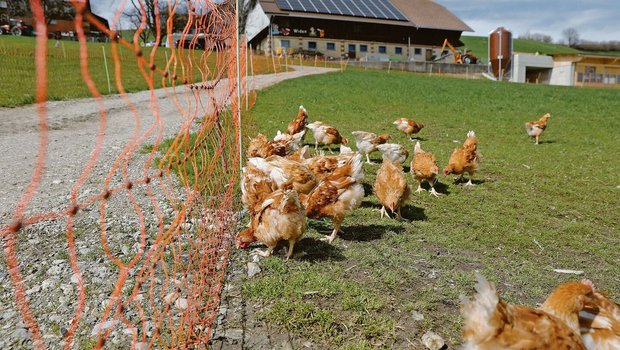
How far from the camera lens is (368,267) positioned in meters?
3.71

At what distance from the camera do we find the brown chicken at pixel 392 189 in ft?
15.7

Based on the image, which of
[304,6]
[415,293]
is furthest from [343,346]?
[304,6]

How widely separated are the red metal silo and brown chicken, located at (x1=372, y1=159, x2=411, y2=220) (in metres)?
41.2

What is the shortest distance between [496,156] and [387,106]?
7.08 metres

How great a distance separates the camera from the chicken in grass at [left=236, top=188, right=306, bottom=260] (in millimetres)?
3637

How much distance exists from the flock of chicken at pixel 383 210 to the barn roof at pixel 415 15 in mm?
36606

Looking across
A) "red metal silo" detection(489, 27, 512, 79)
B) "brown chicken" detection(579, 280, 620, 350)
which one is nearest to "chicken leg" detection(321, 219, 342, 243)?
"brown chicken" detection(579, 280, 620, 350)

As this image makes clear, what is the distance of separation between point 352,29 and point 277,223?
4521cm

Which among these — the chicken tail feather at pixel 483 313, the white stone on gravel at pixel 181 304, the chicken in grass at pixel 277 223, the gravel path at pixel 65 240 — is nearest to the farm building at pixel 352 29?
the gravel path at pixel 65 240

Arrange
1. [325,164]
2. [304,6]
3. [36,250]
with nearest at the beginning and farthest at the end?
1. [36,250]
2. [325,164]
3. [304,6]

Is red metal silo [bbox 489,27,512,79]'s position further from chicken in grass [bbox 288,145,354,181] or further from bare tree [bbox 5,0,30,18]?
bare tree [bbox 5,0,30,18]

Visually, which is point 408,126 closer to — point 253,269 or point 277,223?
point 277,223

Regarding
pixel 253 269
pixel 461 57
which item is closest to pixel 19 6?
pixel 253 269

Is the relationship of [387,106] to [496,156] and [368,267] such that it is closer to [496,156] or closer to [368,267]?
[496,156]
